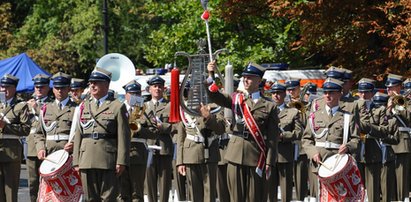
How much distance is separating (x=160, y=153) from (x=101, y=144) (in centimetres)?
459

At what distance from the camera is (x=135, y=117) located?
56.1ft

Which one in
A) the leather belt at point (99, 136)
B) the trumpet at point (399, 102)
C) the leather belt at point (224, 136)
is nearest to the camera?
the leather belt at point (99, 136)

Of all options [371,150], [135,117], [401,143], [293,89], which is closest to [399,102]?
[401,143]

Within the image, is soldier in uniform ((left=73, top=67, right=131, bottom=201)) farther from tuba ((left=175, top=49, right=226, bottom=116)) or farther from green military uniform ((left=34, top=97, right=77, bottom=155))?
green military uniform ((left=34, top=97, right=77, bottom=155))

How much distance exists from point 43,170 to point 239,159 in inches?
95.9

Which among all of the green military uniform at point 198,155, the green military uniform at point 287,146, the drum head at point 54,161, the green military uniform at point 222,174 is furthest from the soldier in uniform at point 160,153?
the drum head at point 54,161

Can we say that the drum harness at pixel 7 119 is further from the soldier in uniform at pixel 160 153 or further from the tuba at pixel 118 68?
the tuba at pixel 118 68

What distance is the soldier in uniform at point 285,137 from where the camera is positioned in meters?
18.8

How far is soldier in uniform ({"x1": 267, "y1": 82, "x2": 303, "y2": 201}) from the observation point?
18.8 m

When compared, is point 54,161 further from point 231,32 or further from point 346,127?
point 231,32

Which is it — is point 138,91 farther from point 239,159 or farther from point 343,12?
point 343,12

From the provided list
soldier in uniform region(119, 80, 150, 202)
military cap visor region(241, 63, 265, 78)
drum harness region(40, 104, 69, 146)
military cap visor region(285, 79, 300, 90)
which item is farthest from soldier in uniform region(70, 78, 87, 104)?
military cap visor region(241, 63, 265, 78)

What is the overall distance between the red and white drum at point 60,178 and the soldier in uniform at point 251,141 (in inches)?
76.9

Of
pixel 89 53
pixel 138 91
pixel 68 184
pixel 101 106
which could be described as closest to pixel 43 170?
pixel 68 184
